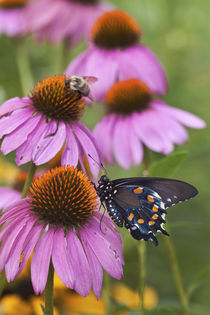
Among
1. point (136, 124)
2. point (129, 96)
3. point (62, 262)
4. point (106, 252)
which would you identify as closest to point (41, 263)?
point (62, 262)

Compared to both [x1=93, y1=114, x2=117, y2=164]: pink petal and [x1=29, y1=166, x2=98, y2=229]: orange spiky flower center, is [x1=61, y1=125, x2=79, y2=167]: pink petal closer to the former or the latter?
[x1=29, y1=166, x2=98, y2=229]: orange spiky flower center

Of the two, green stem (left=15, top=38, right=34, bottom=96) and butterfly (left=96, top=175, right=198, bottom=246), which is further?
green stem (left=15, top=38, right=34, bottom=96)

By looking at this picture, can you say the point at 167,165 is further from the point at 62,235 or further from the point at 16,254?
the point at 16,254

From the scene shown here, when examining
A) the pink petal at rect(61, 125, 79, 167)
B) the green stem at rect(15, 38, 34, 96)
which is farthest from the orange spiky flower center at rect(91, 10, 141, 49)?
the pink petal at rect(61, 125, 79, 167)

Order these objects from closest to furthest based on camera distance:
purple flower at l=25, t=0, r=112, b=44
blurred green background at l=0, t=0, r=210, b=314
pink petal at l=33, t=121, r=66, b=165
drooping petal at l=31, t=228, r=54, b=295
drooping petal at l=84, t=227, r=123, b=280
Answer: drooping petal at l=31, t=228, r=54, b=295, drooping petal at l=84, t=227, r=123, b=280, pink petal at l=33, t=121, r=66, b=165, blurred green background at l=0, t=0, r=210, b=314, purple flower at l=25, t=0, r=112, b=44

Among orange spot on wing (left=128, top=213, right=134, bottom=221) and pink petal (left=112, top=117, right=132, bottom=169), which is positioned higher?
orange spot on wing (left=128, top=213, right=134, bottom=221)

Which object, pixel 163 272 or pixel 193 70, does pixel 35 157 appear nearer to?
pixel 163 272
